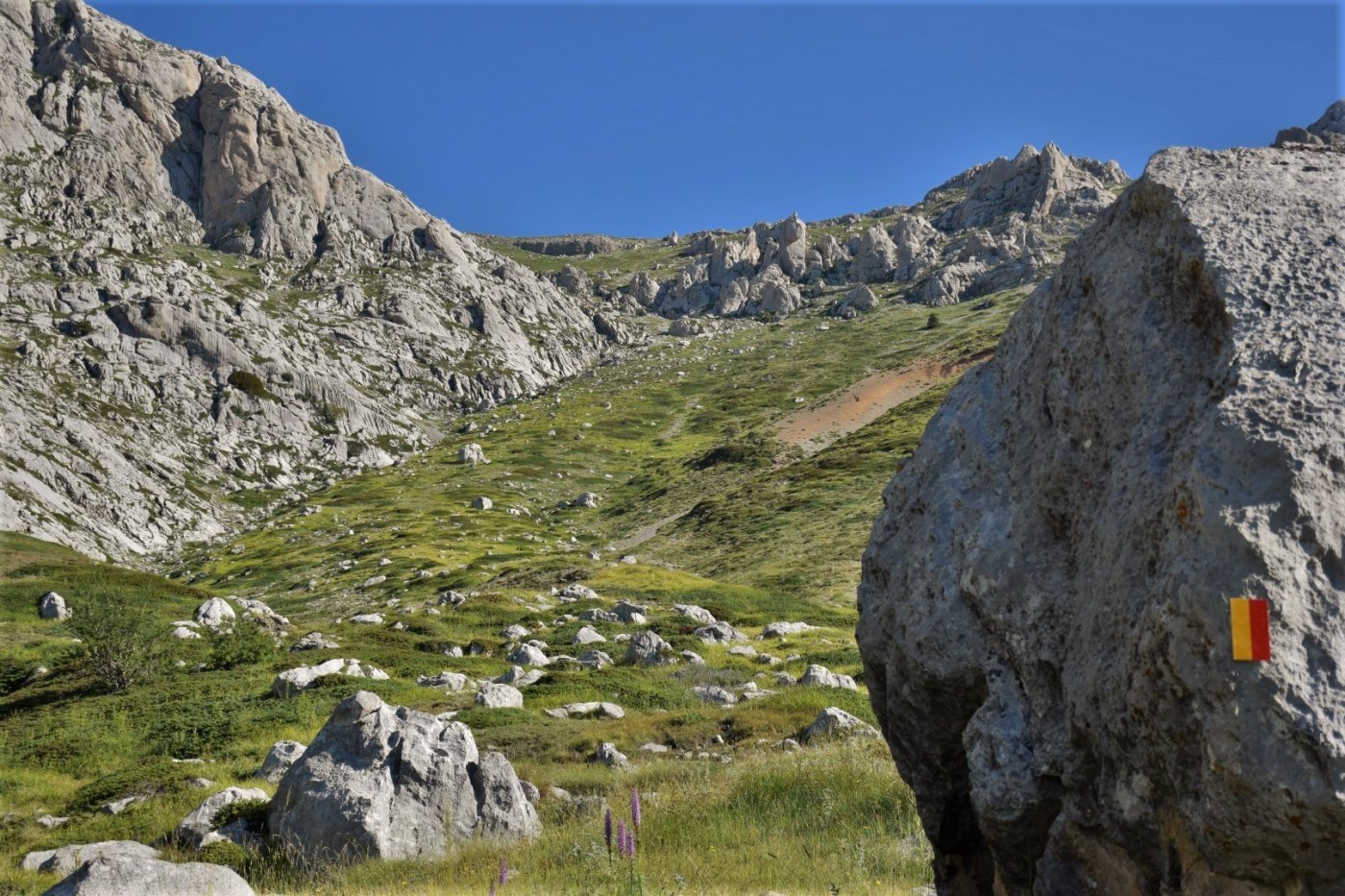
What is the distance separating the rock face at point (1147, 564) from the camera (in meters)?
4.20

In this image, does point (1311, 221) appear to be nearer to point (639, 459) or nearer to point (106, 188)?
point (639, 459)

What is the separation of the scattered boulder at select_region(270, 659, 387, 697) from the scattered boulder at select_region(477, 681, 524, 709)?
5.28m

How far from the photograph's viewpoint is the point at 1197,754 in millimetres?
4488

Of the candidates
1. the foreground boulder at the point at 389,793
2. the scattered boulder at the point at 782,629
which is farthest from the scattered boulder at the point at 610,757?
the scattered boulder at the point at 782,629

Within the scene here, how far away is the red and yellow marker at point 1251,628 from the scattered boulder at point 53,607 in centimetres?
4791

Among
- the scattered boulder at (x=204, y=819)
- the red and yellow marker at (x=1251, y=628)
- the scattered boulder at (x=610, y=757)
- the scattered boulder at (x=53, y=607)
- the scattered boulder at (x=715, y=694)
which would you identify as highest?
the red and yellow marker at (x=1251, y=628)

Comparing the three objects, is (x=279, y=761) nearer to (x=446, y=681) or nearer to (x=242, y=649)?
(x=446, y=681)

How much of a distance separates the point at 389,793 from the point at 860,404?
152 m

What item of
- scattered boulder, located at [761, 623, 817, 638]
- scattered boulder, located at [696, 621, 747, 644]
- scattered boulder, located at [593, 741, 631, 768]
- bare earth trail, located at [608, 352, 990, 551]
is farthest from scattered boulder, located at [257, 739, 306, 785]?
bare earth trail, located at [608, 352, 990, 551]

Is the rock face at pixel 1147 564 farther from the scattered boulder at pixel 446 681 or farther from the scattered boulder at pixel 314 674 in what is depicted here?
the scattered boulder at pixel 314 674

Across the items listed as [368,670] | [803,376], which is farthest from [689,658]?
[803,376]

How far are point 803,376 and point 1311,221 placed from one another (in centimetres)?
19433

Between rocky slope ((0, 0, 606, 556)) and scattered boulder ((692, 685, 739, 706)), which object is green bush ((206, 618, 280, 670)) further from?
rocky slope ((0, 0, 606, 556))

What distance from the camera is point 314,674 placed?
29.6 metres
